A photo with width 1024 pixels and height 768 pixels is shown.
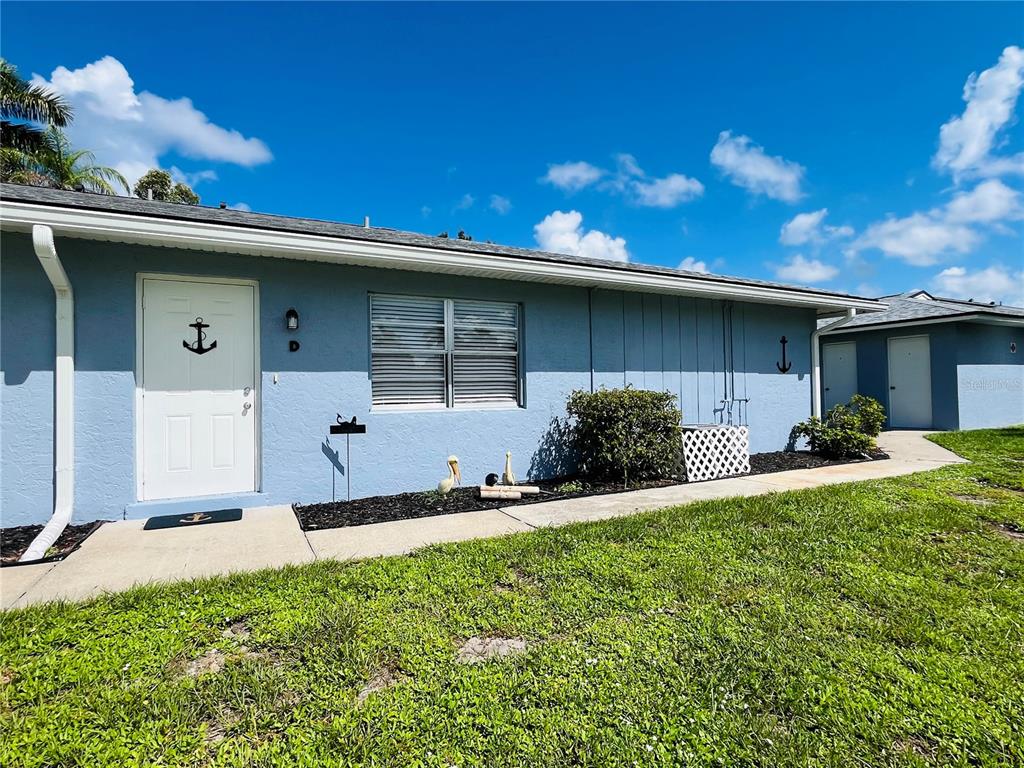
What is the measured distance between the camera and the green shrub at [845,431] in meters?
7.94

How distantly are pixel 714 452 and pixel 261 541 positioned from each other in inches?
227

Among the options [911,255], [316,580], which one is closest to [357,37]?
[316,580]

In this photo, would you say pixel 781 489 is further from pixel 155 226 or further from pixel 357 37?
pixel 357 37

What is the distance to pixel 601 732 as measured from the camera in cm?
181

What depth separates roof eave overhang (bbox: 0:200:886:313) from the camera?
161 inches

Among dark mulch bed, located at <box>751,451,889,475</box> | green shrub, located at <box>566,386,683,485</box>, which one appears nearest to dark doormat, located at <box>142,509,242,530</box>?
green shrub, located at <box>566,386,683,485</box>

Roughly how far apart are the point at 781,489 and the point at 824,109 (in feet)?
30.6

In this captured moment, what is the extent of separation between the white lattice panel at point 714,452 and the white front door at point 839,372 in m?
8.85

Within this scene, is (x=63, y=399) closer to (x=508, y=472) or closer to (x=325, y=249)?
(x=325, y=249)

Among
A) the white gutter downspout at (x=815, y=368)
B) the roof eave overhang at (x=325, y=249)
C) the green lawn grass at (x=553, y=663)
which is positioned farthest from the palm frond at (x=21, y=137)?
the white gutter downspout at (x=815, y=368)

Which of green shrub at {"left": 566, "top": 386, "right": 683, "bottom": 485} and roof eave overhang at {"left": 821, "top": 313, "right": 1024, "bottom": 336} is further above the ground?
roof eave overhang at {"left": 821, "top": 313, "right": 1024, "bottom": 336}

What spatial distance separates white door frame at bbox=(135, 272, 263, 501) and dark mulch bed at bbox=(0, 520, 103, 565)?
0.49 metres

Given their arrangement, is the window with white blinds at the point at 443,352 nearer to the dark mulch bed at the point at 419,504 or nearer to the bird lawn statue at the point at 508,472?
the bird lawn statue at the point at 508,472

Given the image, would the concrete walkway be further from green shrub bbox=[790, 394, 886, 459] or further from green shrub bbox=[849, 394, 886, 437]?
green shrub bbox=[849, 394, 886, 437]
